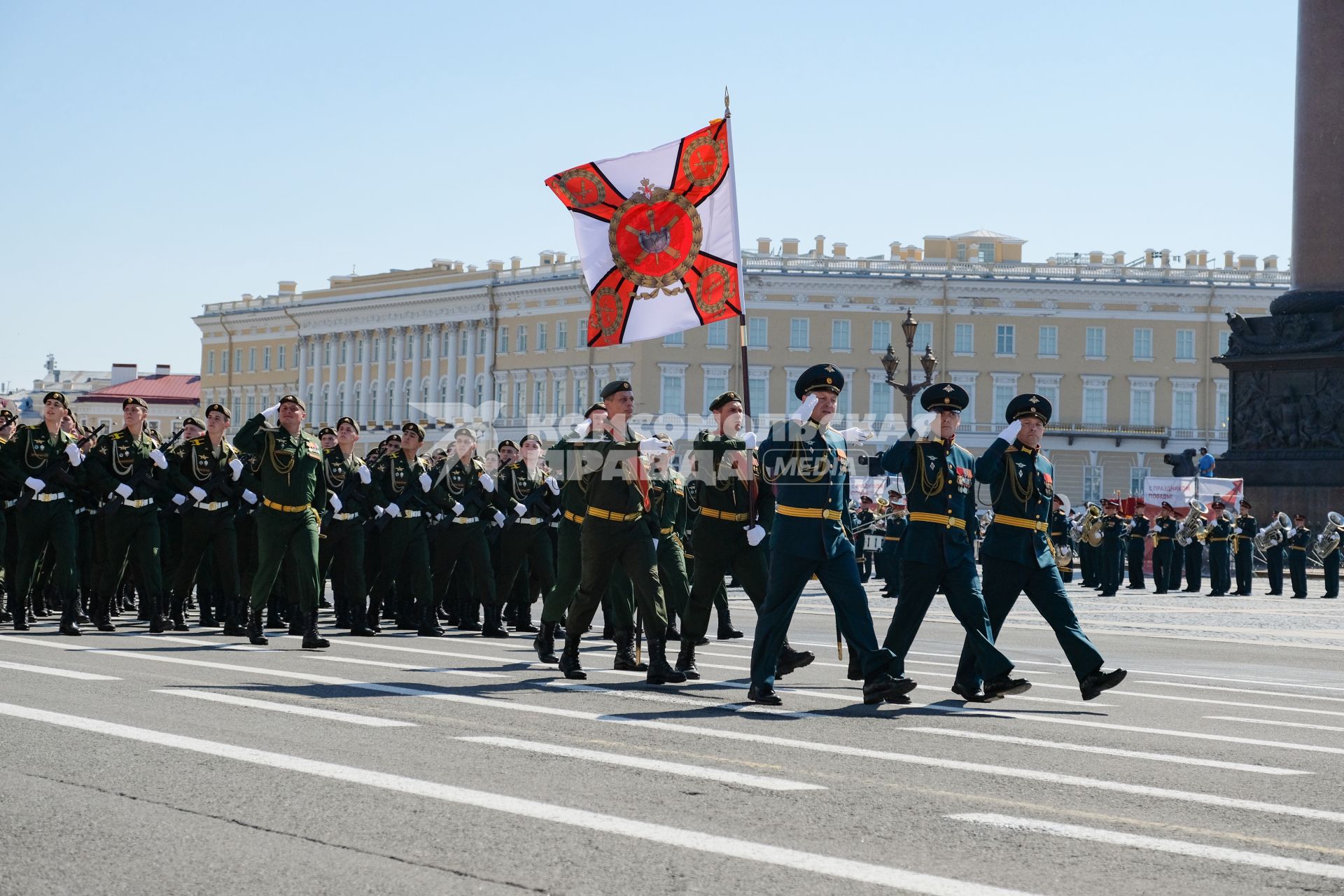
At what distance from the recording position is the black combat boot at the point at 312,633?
43.5 ft

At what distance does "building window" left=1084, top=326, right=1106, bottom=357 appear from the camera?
9094 centimetres

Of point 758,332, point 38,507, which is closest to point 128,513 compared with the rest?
point 38,507

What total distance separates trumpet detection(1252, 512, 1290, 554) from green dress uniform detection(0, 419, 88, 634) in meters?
19.2

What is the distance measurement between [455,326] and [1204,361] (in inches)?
1544

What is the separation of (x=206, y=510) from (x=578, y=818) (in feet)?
31.5

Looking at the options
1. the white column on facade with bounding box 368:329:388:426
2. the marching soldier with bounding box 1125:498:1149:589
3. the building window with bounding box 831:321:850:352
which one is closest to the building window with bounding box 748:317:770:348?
the building window with bounding box 831:321:850:352

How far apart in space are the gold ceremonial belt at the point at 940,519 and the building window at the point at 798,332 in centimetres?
8073

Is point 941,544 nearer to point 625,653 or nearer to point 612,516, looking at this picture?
point 612,516

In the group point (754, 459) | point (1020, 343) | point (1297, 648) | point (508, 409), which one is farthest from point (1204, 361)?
point (754, 459)

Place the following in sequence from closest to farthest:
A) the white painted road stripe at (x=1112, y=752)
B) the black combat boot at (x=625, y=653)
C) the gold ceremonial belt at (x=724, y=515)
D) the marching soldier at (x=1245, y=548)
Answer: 1. the white painted road stripe at (x=1112, y=752)
2. the gold ceremonial belt at (x=724, y=515)
3. the black combat boot at (x=625, y=653)
4. the marching soldier at (x=1245, y=548)

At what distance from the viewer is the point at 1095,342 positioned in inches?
3580

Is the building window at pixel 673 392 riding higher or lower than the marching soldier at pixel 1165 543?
higher

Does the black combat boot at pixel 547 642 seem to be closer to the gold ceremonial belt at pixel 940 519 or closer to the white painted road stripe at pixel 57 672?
the gold ceremonial belt at pixel 940 519

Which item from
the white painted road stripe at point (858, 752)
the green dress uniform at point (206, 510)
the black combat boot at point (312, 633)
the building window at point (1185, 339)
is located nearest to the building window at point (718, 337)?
the building window at point (1185, 339)
